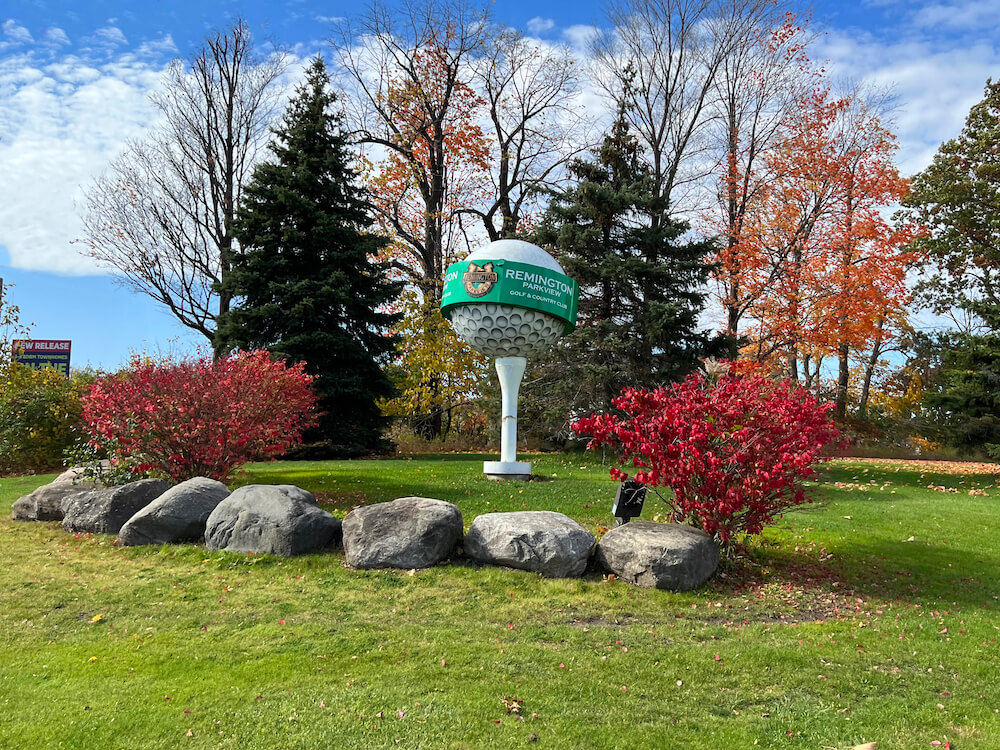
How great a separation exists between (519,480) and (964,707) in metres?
8.77

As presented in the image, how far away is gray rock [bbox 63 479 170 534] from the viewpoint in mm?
8352

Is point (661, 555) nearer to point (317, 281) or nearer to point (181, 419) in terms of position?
point (181, 419)

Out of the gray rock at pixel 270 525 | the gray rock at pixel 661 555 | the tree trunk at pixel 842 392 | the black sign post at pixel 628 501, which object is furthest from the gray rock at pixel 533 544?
the tree trunk at pixel 842 392

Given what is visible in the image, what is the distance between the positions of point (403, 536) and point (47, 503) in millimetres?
5847

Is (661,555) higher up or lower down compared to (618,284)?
lower down

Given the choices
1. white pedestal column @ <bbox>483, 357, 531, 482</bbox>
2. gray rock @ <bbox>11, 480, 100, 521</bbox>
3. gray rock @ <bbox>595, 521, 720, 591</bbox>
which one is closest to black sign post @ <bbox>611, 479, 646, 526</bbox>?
gray rock @ <bbox>595, 521, 720, 591</bbox>

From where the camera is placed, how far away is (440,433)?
27.6 meters

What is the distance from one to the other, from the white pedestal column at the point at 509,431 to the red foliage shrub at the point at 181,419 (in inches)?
162

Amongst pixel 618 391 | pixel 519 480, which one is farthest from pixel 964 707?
pixel 618 391

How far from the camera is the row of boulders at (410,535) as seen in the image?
6.29m

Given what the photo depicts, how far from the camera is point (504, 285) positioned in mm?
12289

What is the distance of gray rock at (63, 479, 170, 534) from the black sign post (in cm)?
591

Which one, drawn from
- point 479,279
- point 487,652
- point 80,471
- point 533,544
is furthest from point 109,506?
point 479,279

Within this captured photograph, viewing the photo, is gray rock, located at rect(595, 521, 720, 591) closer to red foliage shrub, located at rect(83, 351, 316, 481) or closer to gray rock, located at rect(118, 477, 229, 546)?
gray rock, located at rect(118, 477, 229, 546)
